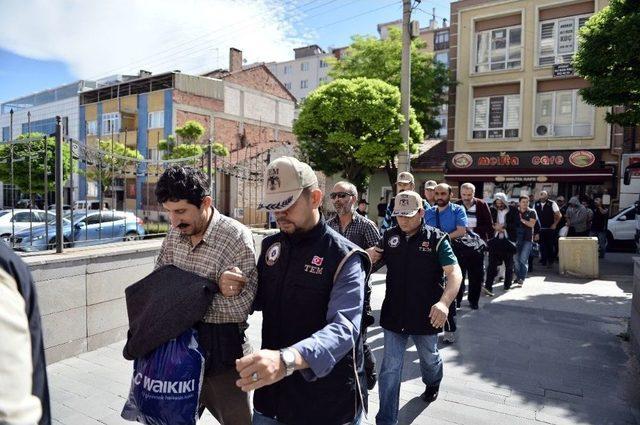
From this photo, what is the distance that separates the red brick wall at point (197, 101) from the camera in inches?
1335

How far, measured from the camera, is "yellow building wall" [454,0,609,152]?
18.8 metres

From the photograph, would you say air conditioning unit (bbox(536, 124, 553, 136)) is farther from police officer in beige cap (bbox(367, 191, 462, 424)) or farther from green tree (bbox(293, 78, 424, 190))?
police officer in beige cap (bbox(367, 191, 462, 424))

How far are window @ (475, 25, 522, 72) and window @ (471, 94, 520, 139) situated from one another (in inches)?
56.7

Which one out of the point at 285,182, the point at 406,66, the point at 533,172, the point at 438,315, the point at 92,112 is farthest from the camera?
the point at 92,112

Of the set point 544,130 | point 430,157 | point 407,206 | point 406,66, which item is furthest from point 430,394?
point 430,157

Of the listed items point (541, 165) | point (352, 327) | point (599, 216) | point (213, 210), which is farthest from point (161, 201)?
point (541, 165)

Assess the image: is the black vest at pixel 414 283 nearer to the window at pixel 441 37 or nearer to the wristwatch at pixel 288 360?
the wristwatch at pixel 288 360

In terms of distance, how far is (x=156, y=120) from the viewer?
115ft

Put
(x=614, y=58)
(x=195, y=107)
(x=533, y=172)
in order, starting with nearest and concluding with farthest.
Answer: (x=614, y=58) → (x=533, y=172) → (x=195, y=107)

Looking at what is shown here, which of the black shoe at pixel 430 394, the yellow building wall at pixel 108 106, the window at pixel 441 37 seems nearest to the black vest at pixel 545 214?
the black shoe at pixel 430 394

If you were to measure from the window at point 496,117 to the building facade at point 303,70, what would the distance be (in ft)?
140

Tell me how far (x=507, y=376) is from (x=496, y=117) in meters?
18.2

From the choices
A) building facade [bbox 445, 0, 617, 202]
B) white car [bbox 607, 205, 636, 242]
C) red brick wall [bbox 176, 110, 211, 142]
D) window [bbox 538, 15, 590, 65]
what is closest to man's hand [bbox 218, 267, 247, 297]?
white car [bbox 607, 205, 636, 242]

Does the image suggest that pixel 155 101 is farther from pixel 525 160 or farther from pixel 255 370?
pixel 255 370
